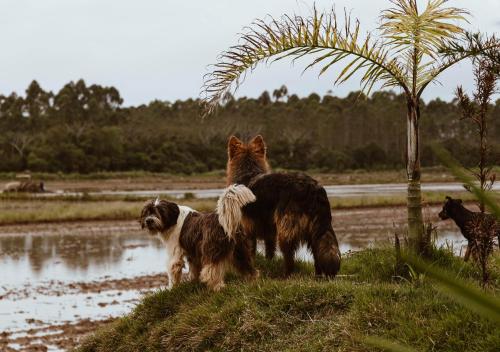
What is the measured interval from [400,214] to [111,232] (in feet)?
42.1

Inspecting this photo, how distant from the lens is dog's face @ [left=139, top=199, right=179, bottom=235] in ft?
23.7

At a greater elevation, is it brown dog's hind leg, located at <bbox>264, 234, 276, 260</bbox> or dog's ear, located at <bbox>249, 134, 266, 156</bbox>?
dog's ear, located at <bbox>249, 134, 266, 156</bbox>

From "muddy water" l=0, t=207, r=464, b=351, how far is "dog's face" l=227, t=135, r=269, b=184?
5.02 ft

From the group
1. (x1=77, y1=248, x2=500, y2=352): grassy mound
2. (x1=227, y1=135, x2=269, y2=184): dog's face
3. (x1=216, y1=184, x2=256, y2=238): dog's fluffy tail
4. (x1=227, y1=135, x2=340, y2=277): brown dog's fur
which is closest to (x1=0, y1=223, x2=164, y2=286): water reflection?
(x1=227, y1=135, x2=269, y2=184): dog's face

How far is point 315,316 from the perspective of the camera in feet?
18.9

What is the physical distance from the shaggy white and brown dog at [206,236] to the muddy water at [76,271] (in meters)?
2.18

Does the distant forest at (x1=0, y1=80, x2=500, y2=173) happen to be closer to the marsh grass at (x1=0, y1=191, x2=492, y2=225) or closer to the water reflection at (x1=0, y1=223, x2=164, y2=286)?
the marsh grass at (x1=0, y1=191, x2=492, y2=225)

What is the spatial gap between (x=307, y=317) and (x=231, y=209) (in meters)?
1.39

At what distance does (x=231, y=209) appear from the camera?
6656 mm

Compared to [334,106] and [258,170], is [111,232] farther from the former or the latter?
[334,106]

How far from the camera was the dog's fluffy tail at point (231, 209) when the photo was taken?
6625mm

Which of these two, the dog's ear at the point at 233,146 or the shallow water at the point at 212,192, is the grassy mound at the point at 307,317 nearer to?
the dog's ear at the point at 233,146

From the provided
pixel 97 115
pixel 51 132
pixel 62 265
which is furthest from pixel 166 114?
pixel 62 265

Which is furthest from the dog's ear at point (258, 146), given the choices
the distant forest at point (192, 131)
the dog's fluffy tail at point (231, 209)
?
the distant forest at point (192, 131)
